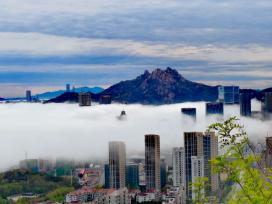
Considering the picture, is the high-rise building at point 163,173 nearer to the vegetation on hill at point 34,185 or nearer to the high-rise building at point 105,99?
the vegetation on hill at point 34,185

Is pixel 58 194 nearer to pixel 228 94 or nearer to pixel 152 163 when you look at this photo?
pixel 152 163

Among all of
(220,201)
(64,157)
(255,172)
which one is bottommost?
(64,157)

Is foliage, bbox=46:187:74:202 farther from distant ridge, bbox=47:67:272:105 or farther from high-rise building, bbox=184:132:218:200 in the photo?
distant ridge, bbox=47:67:272:105

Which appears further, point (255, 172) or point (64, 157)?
point (64, 157)

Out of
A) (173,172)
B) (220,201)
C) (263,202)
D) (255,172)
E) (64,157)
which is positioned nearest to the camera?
(263,202)

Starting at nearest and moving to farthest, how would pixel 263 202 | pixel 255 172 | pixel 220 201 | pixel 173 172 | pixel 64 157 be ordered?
pixel 263 202 < pixel 255 172 < pixel 220 201 < pixel 173 172 < pixel 64 157

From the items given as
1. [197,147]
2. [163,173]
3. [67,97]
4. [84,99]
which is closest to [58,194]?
[163,173]

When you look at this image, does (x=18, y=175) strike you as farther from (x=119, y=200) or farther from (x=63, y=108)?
(x=63, y=108)

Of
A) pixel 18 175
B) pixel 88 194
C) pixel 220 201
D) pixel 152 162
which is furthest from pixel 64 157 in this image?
pixel 220 201
